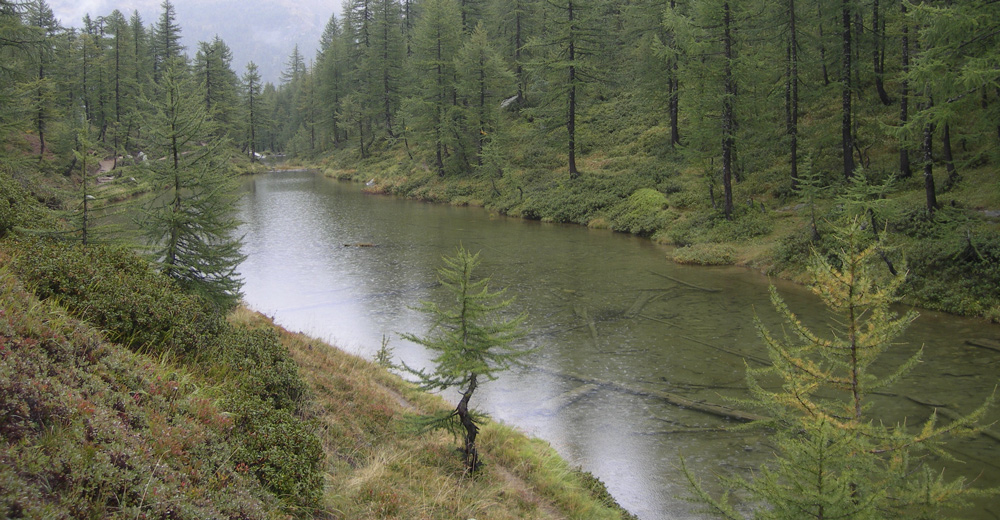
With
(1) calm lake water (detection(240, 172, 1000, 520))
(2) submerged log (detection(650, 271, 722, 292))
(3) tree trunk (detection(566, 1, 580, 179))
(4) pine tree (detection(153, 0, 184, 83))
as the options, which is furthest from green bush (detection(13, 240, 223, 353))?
(4) pine tree (detection(153, 0, 184, 83))

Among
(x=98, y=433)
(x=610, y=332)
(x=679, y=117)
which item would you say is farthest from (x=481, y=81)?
(x=98, y=433)

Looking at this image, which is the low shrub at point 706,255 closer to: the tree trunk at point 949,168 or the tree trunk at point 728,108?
the tree trunk at point 728,108

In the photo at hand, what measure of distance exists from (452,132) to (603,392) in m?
38.6

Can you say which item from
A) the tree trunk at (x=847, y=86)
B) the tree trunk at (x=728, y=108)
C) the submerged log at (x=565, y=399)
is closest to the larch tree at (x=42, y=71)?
the submerged log at (x=565, y=399)

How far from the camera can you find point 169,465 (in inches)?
177

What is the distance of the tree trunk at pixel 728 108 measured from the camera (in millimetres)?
25219

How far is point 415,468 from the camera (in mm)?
7352

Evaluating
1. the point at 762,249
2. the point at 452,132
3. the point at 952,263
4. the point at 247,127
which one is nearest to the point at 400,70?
the point at 452,132

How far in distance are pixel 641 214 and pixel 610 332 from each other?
16192 mm

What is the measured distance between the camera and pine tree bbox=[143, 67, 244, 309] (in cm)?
1029

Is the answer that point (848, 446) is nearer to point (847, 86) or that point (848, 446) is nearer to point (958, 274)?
point (958, 274)

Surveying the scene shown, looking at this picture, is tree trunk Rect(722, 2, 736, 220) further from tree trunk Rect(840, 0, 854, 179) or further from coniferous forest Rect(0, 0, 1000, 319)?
tree trunk Rect(840, 0, 854, 179)

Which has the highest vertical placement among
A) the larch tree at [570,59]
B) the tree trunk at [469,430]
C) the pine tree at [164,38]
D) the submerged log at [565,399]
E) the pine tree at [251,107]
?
the pine tree at [164,38]

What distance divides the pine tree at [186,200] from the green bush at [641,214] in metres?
22.4
